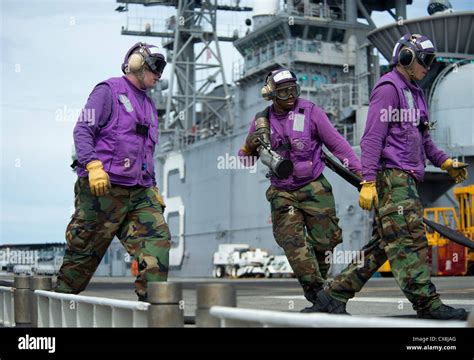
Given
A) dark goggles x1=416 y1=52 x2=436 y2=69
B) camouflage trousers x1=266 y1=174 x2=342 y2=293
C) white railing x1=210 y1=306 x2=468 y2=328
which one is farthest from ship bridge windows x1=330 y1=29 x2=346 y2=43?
white railing x1=210 y1=306 x2=468 y2=328

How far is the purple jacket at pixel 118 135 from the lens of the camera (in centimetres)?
696

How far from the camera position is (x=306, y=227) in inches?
308

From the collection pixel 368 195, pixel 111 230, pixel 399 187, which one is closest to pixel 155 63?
pixel 111 230

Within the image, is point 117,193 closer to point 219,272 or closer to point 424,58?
point 424,58

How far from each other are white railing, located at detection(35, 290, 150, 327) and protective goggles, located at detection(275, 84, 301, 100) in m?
2.58

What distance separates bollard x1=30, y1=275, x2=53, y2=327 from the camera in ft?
23.4

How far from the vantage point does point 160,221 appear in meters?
6.91

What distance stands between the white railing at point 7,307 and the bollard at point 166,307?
346cm

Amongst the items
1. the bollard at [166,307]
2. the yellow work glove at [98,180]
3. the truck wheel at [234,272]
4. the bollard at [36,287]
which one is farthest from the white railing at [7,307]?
the truck wheel at [234,272]

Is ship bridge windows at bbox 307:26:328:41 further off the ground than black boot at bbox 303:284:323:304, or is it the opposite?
ship bridge windows at bbox 307:26:328:41

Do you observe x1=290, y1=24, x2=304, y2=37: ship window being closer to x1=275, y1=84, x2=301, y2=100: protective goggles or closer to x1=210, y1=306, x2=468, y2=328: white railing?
→ x1=275, y1=84, x2=301, y2=100: protective goggles

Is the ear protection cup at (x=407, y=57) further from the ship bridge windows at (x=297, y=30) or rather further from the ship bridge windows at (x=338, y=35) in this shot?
the ship bridge windows at (x=338, y=35)

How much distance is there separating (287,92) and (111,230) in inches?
78.8

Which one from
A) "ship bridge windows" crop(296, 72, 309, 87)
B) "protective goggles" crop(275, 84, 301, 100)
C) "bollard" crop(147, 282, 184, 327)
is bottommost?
"bollard" crop(147, 282, 184, 327)
